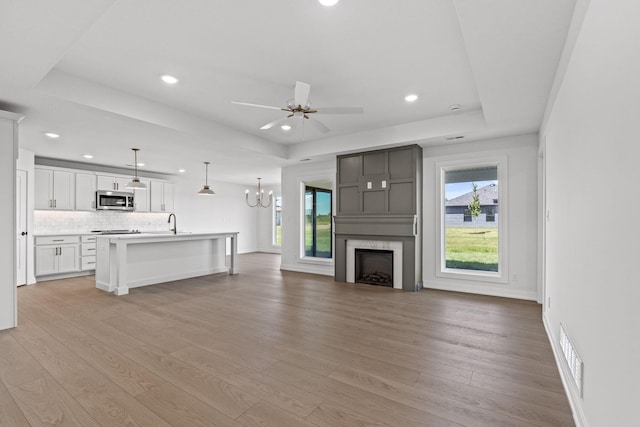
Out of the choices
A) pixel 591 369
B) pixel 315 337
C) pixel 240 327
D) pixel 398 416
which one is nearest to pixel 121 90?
pixel 240 327

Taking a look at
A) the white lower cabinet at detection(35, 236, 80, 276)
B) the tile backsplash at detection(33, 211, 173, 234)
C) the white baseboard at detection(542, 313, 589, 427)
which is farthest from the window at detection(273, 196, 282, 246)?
the white baseboard at detection(542, 313, 589, 427)

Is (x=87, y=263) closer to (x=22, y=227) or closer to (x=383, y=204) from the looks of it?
(x=22, y=227)

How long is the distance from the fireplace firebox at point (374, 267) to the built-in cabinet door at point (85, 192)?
20.3 feet

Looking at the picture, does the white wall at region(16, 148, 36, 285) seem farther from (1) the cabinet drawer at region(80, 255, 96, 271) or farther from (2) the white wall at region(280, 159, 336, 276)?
(2) the white wall at region(280, 159, 336, 276)

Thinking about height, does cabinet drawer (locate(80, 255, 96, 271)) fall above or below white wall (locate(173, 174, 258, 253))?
below

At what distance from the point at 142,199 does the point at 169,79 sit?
229 inches

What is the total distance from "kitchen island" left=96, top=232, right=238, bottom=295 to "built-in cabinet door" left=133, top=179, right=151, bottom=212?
8.35 feet

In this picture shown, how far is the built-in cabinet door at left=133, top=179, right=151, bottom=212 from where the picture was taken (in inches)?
320

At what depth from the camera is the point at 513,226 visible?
4.91m

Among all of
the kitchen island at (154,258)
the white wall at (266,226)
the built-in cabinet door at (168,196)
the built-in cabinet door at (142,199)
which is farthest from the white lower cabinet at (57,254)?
the white wall at (266,226)

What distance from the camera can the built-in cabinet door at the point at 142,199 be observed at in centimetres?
813

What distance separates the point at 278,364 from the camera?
2646 mm

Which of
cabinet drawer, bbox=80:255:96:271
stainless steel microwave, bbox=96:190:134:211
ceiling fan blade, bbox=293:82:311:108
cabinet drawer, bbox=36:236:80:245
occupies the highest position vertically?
ceiling fan blade, bbox=293:82:311:108

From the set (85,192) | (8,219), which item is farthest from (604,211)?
(85,192)
